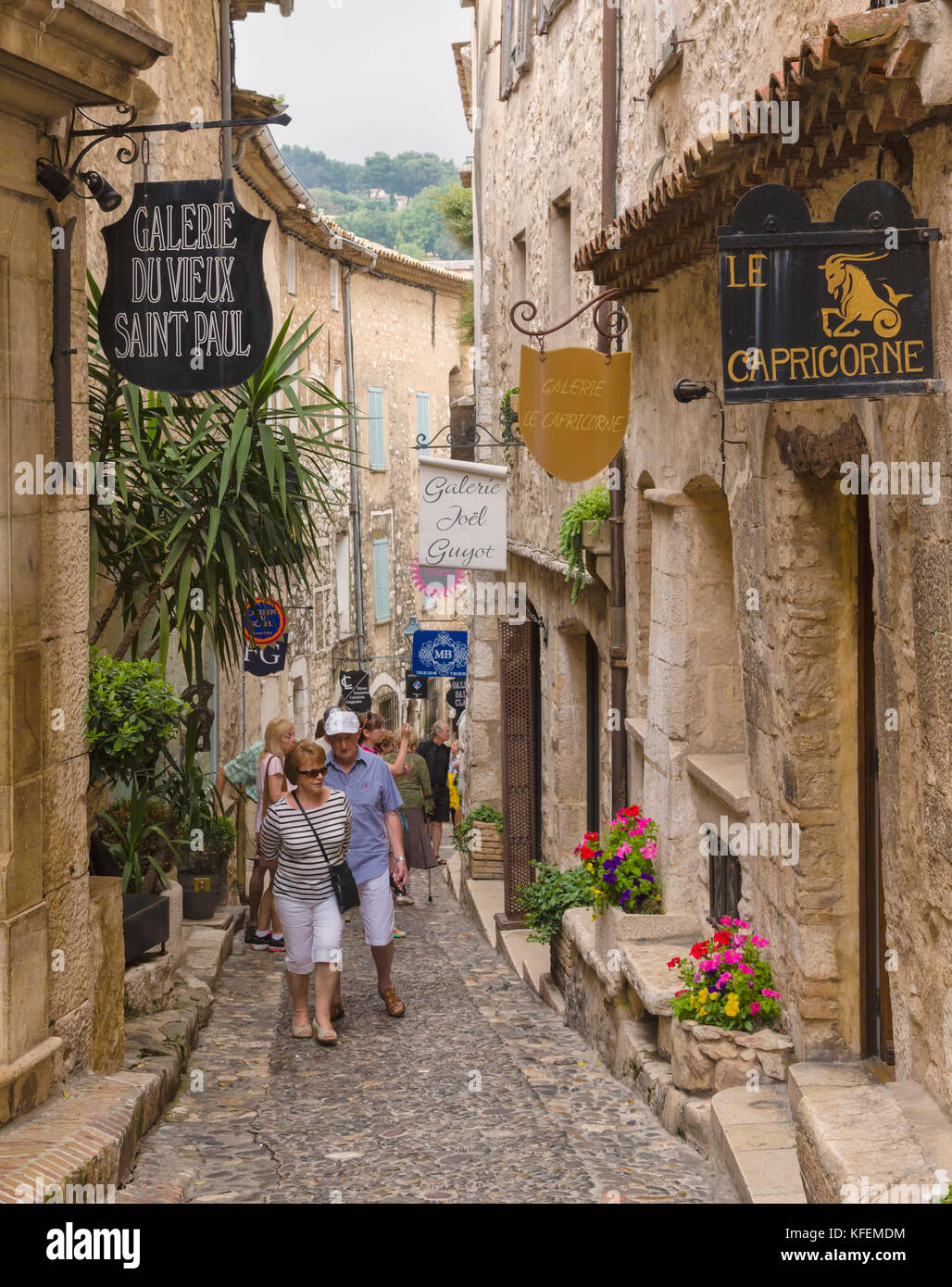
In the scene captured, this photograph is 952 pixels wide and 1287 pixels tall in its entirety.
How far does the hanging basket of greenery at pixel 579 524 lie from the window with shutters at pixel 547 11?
12.9 ft

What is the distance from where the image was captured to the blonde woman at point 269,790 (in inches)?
343

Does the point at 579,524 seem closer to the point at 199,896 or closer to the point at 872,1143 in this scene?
the point at 199,896

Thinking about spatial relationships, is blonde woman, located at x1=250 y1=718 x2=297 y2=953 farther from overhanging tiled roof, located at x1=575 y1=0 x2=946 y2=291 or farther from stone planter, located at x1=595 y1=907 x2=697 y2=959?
overhanging tiled roof, located at x1=575 y1=0 x2=946 y2=291

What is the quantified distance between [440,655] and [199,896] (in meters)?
8.81

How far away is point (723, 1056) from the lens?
5367mm

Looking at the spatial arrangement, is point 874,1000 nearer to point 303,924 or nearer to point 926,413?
point 926,413

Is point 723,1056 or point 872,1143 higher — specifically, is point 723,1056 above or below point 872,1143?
below

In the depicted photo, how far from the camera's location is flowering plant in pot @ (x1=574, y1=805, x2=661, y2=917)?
7.41 m

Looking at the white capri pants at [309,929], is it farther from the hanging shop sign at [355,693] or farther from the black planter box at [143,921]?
the hanging shop sign at [355,693]

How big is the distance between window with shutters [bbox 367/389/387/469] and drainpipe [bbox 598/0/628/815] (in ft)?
59.3

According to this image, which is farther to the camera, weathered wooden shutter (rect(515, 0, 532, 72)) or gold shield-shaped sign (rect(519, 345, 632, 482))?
weathered wooden shutter (rect(515, 0, 532, 72))

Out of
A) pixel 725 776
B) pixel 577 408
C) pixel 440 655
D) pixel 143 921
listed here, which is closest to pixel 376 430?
pixel 440 655

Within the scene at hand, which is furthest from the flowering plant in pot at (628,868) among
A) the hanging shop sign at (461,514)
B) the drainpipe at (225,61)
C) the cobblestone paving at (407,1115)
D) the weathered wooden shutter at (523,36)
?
the drainpipe at (225,61)

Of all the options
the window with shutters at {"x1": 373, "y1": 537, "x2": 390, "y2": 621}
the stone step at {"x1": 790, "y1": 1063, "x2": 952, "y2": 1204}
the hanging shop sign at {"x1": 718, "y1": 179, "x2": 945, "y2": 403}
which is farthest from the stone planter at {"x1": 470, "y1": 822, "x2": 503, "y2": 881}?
the window with shutters at {"x1": 373, "y1": 537, "x2": 390, "y2": 621}
